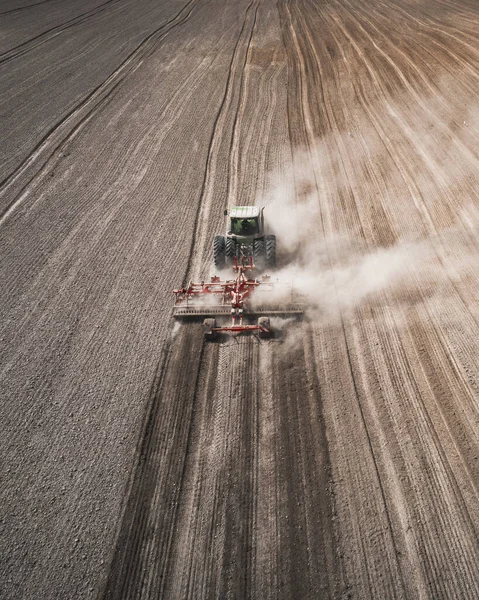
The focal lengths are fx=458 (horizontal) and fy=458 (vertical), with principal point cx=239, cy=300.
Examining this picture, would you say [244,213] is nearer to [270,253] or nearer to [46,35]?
[270,253]

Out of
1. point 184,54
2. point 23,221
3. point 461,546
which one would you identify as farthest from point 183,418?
point 184,54

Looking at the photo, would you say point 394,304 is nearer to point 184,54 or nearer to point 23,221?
point 23,221

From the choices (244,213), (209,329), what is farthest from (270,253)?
(209,329)

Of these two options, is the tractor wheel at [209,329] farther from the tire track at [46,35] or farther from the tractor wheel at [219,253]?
the tire track at [46,35]

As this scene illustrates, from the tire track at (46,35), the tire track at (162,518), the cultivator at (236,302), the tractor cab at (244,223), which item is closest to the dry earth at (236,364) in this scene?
the tire track at (162,518)


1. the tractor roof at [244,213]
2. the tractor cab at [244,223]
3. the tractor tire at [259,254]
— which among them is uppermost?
the tractor roof at [244,213]

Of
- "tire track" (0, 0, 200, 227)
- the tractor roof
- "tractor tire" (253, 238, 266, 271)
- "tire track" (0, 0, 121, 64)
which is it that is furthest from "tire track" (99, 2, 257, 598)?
"tire track" (0, 0, 121, 64)
